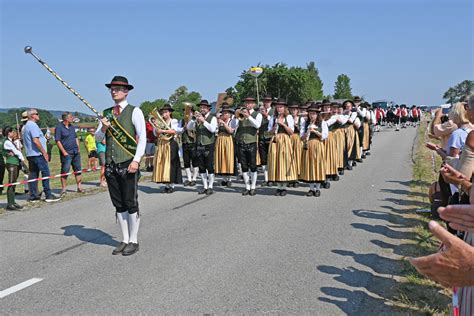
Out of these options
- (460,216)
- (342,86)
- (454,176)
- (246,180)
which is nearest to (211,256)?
(454,176)

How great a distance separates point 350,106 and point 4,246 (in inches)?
422

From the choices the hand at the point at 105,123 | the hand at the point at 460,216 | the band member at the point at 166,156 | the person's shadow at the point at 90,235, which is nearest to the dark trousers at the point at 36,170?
the band member at the point at 166,156

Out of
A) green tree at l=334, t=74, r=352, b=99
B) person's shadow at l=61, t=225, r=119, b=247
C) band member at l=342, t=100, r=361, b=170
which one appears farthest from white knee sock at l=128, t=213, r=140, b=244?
green tree at l=334, t=74, r=352, b=99

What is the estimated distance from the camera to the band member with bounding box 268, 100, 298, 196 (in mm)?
10039

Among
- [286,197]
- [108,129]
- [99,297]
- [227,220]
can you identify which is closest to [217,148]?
[286,197]

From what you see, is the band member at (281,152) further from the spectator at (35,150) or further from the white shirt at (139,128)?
the spectator at (35,150)

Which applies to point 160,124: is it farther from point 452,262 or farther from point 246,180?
point 452,262

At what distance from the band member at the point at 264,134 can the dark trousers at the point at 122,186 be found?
5156 millimetres

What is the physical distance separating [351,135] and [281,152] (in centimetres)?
500

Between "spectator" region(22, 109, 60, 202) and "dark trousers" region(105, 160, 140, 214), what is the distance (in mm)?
4373

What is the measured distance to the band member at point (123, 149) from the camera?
6.10 metres

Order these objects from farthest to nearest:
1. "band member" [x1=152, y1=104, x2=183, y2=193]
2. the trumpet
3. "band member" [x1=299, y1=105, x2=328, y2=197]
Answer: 1. "band member" [x1=152, y1=104, x2=183, y2=193]
2. the trumpet
3. "band member" [x1=299, y1=105, x2=328, y2=197]

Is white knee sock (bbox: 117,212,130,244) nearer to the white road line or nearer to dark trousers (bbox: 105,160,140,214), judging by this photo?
dark trousers (bbox: 105,160,140,214)

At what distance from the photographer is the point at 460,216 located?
1817mm
